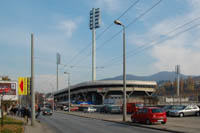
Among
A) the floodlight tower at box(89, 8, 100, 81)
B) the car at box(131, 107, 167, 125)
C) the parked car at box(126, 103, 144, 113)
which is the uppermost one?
the floodlight tower at box(89, 8, 100, 81)

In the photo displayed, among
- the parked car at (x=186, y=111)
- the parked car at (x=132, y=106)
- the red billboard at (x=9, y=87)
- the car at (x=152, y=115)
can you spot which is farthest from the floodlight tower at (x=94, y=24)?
the car at (x=152, y=115)

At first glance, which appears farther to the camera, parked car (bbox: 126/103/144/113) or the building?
the building

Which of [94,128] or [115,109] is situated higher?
[94,128]

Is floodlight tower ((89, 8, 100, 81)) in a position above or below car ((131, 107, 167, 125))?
above

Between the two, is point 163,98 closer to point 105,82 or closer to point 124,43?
point 124,43

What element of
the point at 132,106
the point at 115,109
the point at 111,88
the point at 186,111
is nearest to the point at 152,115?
the point at 186,111

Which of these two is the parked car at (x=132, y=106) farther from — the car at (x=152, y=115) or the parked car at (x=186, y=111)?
the car at (x=152, y=115)

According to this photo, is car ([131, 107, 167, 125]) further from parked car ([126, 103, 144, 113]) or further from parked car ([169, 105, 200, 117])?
parked car ([126, 103, 144, 113])

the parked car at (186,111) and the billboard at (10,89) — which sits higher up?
the billboard at (10,89)

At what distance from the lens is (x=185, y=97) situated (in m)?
51.7

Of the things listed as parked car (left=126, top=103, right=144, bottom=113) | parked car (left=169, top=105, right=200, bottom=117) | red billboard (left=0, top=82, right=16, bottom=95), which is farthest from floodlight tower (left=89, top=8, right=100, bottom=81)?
red billboard (left=0, top=82, right=16, bottom=95)

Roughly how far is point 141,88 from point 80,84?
26512mm

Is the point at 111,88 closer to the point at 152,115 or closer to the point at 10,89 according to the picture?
the point at 10,89

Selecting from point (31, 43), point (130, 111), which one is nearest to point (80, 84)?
point (130, 111)
